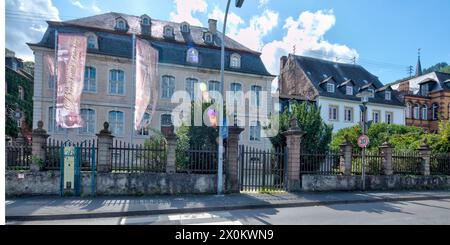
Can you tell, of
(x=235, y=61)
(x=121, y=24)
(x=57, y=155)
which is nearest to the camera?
(x=57, y=155)

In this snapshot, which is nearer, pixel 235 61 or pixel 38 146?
pixel 38 146

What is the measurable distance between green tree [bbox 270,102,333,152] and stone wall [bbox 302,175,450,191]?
1.72 m

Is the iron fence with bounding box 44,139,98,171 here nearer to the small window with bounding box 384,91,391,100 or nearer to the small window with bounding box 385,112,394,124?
the small window with bounding box 385,112,394,124

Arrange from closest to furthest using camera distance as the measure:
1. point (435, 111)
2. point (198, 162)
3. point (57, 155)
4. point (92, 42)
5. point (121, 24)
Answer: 1. point (57, 155)
2. point (198, 162)
3. point (92, 42)
4. point (121, 24)
5. point (435, 111)

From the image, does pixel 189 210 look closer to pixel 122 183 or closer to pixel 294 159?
pixel 122 183

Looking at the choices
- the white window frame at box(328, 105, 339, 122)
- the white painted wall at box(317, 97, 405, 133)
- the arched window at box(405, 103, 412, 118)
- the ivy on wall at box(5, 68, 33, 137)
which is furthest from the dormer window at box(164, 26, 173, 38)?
the arched window at box(405, 103, 412, 118)

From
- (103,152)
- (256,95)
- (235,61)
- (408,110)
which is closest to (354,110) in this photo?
(408,110)

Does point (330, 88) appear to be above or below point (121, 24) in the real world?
below

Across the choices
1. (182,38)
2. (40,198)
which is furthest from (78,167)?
(182,38)

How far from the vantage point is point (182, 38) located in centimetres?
2573

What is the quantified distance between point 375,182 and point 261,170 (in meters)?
5.46

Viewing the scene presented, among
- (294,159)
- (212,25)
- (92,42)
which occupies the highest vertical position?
(212,25)

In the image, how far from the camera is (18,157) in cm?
→ 1027

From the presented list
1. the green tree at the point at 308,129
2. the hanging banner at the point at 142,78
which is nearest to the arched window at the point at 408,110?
the green tree at the point at 308,129
